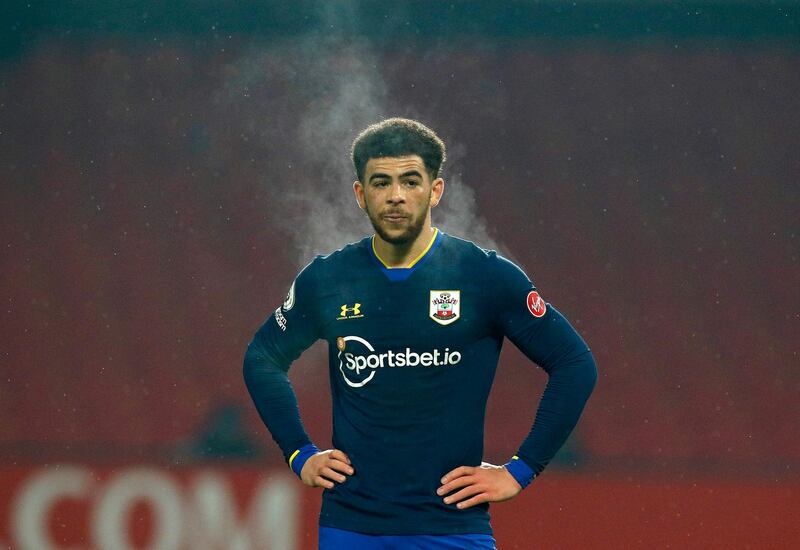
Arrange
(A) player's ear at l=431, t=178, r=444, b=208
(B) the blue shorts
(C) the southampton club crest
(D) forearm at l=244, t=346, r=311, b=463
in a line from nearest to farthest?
(B) the blue shorts → (C) the southampton club crest → (A) player's ear at l=431, t=178, r=444, b=208 → (D) forearm at l=244, t=346, r=311, b=463

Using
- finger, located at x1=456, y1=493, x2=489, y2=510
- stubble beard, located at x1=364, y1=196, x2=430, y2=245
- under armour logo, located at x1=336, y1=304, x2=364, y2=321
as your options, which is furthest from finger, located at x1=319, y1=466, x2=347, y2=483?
stubble beard, located at x1=364, y1=196, x2=430, y2=245

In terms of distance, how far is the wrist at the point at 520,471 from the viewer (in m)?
3.56

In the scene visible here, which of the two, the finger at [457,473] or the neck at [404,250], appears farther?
the neck at [404,250]

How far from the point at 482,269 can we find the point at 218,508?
4536mm

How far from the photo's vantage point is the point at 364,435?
11.4 feet

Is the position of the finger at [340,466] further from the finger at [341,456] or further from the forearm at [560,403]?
the forearm at [560,403]

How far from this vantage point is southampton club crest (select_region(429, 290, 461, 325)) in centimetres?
350

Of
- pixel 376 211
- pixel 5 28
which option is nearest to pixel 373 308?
pixel 376 211

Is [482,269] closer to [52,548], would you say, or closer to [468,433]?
[468,433]

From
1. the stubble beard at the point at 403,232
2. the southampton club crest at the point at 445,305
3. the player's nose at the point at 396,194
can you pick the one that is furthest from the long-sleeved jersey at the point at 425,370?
the player's nose at the point at 396,194

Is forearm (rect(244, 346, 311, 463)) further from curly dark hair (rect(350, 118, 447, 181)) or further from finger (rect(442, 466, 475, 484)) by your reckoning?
curly dark hair (rect(350, 118, 447, 181))

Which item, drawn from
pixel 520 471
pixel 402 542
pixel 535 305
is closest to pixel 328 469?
pixel 402 542

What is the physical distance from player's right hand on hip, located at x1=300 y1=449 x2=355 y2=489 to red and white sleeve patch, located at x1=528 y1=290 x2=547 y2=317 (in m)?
0.76

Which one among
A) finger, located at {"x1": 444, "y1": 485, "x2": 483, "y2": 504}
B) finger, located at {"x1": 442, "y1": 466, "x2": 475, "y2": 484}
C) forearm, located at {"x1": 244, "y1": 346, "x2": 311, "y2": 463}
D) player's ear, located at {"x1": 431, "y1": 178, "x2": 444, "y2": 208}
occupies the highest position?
A: player's ear, located at {"x1": 431, "y1": 178, "x2": 444, "y2": 208}
